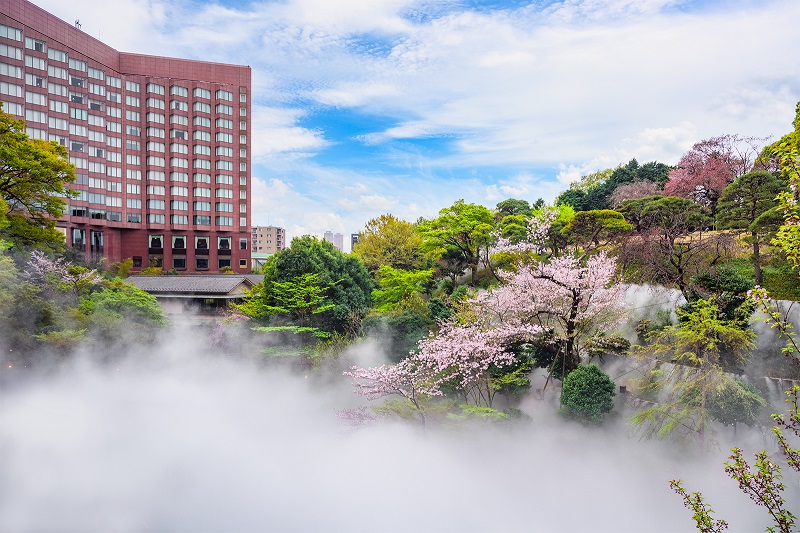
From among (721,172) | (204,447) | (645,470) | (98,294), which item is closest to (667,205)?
(721,172)

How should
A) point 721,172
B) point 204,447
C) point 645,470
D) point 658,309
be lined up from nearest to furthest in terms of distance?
point 645,470 < point 204,447 < point 658,309 < point 721,172

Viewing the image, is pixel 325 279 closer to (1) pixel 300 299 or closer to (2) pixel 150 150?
(1) pixel 300 299

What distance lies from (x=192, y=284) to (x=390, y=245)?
41.6 feet

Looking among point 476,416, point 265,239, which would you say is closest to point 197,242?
point 476,416

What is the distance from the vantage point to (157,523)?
38.9 ft

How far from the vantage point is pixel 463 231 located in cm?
2322

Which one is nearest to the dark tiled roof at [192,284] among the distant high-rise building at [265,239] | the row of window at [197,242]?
the row of window at [197,242]

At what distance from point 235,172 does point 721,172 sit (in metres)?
40.8

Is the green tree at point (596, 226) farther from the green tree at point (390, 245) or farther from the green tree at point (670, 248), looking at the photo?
the green tree at point (390, 245)

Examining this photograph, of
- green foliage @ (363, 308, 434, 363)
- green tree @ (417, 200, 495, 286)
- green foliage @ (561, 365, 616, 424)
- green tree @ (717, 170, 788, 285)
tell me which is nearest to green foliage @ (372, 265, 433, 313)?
green tree @ (417, 200, 495, 286)

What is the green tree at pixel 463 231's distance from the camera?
75.4 feet

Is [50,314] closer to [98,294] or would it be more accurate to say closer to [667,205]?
[98,294]

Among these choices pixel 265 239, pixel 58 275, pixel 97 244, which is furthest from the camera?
pixel 265 239

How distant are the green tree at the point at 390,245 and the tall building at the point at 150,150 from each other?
2036cm
